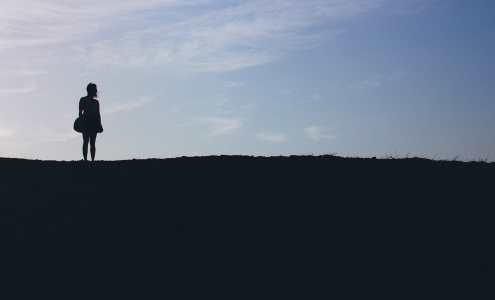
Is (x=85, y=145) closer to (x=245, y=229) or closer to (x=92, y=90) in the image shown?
(x=92, y=90)

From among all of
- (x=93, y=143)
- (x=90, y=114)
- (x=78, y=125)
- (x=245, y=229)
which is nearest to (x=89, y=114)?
(x=90, y=114)

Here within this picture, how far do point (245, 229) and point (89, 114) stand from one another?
645 centimetres

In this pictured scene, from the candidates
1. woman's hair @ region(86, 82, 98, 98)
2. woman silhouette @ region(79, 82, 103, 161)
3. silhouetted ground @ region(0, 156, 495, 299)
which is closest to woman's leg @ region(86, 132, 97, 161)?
woman silhouette @ region(79, 82, 103, 161)

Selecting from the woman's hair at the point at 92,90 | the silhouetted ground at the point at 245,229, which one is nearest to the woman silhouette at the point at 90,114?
the woman's hair at the point at 92,90

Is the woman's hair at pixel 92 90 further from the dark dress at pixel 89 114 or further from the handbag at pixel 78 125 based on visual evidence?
the handbag at pixel 78 125

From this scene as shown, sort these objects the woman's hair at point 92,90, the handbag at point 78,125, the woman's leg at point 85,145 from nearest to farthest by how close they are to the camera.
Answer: the woman's hair at point 92,90 < the handbag at point 78,125 < the woman's leg at point 85,145

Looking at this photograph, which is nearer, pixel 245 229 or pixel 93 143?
pixel 245 229

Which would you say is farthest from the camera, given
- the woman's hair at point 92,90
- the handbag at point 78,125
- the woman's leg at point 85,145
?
the woman's leg at point 85,145

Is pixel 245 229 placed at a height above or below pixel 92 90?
below

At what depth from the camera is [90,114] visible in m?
17.8

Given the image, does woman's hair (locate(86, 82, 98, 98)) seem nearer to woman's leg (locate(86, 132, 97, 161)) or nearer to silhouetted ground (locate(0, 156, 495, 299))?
woman's leg (locate(86, 132, 97, 161))

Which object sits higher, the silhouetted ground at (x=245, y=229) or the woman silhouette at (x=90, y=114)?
the woman silhouette at (x=90, y=114)

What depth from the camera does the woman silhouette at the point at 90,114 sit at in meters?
17.8

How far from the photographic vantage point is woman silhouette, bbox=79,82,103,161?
17.8m
